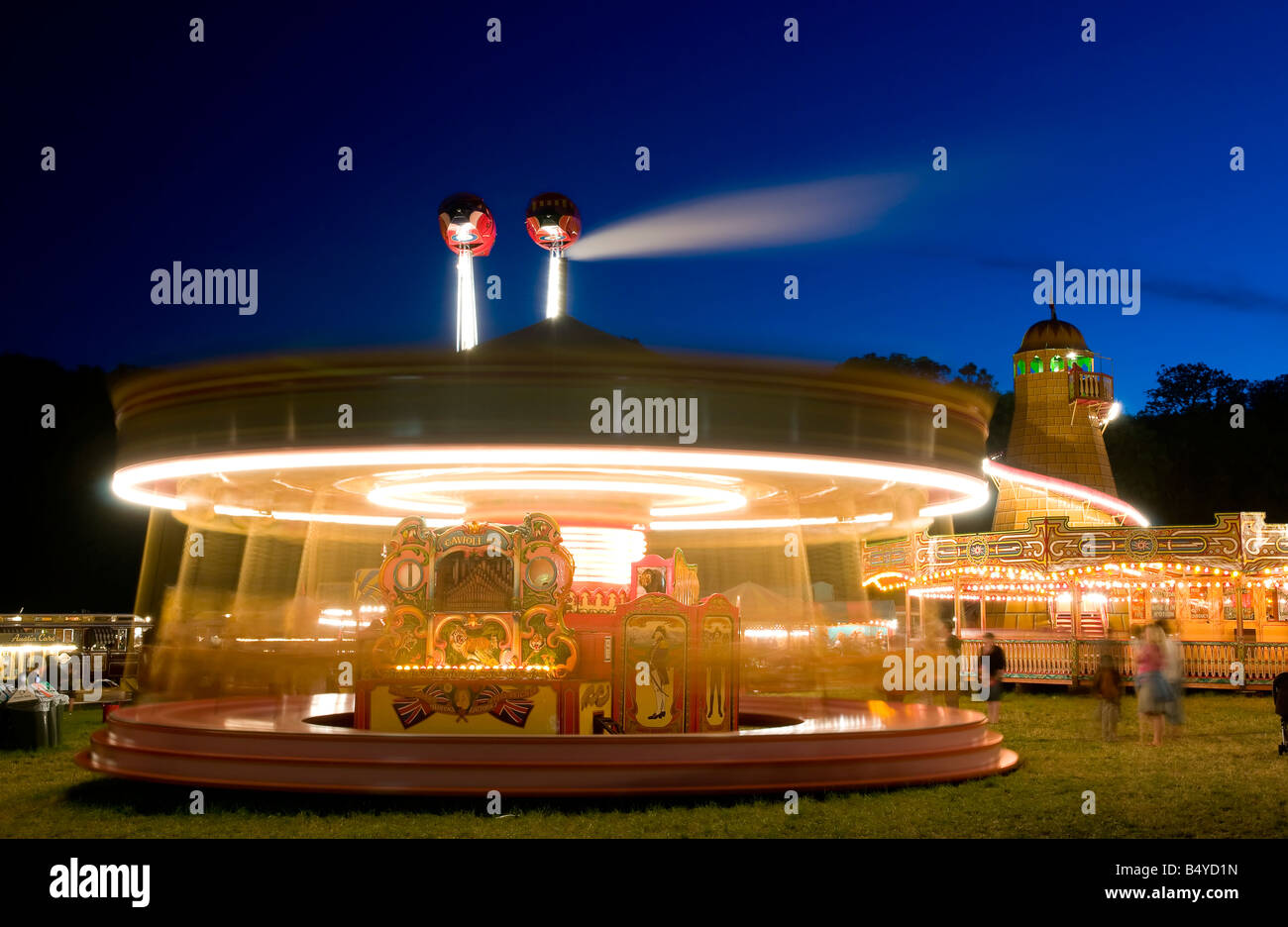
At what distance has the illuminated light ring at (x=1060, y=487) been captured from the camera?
33438 mm

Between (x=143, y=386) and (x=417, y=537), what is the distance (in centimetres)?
276

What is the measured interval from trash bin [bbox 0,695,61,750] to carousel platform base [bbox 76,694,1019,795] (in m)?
3.79

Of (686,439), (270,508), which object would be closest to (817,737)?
(686,439)

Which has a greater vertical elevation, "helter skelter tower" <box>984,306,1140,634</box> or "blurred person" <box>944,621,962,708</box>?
"helter skelter tower" <box>984,306,1140,634</box>

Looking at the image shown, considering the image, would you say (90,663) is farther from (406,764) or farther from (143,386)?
(406,764)

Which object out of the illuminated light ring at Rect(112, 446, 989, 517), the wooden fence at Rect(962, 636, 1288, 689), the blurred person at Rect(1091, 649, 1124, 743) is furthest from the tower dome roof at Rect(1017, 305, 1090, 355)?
the illuminated light ring at Rect(112, 446, 989, 517)

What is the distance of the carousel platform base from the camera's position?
9.96m

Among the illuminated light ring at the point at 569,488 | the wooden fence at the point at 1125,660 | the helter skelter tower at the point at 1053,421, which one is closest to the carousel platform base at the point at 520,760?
the illuminated light ring at the point at 569,488

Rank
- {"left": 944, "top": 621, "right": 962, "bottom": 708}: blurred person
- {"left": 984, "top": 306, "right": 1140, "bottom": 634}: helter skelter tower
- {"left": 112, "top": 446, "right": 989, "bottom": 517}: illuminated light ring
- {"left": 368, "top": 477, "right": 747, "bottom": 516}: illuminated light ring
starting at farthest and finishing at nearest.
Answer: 1. {"left": 984, "top": 306, "right": 1140, "bottom": 634}: helter skelter tower
2. {"left": 944, "top": 621, "right": 962, "bottom": 708}: blurred person
3. {"left": 368, "top": 477, "right": 747, "bottom": 516}: illuminated light ring
4. {"left": 112, "top": 446, "right": 989, "bottom": 517}: illuminated light ring

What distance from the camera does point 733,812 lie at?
31.8ft

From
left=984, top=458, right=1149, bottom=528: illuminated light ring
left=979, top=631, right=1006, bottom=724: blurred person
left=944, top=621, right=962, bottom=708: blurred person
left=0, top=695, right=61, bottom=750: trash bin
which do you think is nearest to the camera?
left=0, top=695, right=61, bottom=750: trash bin

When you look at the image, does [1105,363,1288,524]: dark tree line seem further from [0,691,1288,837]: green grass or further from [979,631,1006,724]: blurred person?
[0,691,1288,837]: green grass

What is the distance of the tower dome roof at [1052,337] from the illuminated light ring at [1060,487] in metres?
6.33

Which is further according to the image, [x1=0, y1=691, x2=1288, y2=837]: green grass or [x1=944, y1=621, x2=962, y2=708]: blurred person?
[x1=944, y1=621, x2=962, y2=708]: blurred person
